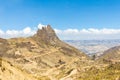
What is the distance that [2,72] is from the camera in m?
167

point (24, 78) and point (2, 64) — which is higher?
point (2, 64)

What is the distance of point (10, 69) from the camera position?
18062 cm

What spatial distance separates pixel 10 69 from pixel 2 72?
46.6 ft

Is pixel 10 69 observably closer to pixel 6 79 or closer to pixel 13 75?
pixel 13 75

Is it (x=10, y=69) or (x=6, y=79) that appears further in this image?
(x=10, y=69)

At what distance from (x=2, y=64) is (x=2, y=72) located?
1078 cm

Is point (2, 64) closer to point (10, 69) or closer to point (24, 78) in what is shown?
point (10, 69)

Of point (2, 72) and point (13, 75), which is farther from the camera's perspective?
point (13, 75)

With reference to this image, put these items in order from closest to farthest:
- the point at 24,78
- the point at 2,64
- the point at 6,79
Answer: the point at 6,79
the point at 2,64
the point at 24,78

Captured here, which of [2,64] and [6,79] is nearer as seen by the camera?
[6,79]

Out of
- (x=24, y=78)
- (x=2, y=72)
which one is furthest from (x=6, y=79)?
(x=24, y=78)

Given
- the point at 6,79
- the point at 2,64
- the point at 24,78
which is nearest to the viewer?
the point at 6,79

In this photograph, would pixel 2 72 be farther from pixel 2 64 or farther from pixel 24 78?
pixel 24 78

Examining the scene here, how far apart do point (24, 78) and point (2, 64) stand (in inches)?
843
